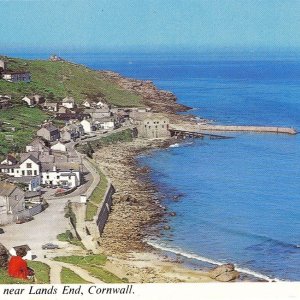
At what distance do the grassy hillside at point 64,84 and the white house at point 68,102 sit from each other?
79.9 inches

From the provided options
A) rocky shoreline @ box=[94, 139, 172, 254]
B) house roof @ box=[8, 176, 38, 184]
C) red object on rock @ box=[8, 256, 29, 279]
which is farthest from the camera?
house roof @ box=[8, 176, 38, 184]

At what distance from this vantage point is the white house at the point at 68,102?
5953 centimetres

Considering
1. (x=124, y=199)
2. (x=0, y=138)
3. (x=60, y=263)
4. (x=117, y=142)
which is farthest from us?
(x=117, y=142)

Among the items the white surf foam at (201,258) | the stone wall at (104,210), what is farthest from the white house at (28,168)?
the white surf foam at (201,258)

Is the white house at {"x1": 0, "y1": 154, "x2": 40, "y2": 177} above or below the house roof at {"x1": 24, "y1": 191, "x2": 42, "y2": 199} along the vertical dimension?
above

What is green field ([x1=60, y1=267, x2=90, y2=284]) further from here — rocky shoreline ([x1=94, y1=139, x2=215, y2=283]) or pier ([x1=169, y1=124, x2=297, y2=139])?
pier ([x1=169, y1=124, x2=297, y2=139])

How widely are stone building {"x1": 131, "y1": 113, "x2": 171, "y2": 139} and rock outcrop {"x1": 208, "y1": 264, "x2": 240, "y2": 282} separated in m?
33.3

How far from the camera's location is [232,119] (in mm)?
64562

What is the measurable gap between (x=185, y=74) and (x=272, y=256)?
356 ft

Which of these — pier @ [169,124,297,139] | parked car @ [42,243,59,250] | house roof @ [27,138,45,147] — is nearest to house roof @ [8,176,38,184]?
house roof @ [27,138,45,147]

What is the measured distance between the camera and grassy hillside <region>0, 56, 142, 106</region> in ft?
210

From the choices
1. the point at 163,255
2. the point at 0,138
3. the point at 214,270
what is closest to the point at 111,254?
the point at 163,255

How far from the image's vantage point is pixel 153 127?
5572 centimetres
